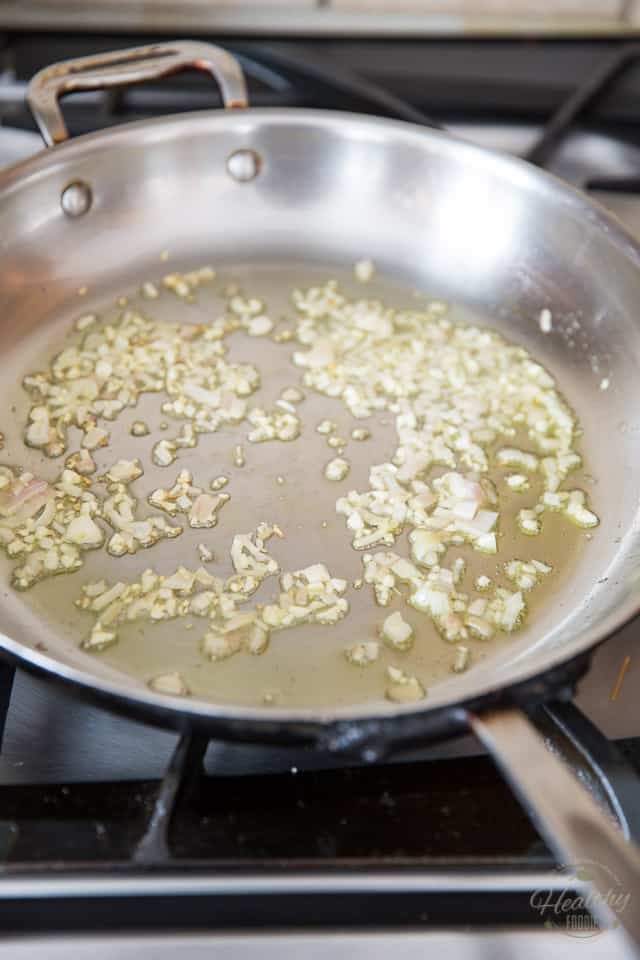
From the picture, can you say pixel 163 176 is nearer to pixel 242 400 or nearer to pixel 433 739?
pixel 242 400

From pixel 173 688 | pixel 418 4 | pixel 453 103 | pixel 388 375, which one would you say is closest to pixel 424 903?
pixel 173 688

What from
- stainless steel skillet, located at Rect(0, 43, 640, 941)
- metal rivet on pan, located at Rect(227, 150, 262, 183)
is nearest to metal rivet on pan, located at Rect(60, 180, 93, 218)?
stainless steel skillet, located at Rect(0, 43, 640, 941)

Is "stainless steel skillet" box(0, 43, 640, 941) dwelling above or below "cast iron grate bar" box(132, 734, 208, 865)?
above

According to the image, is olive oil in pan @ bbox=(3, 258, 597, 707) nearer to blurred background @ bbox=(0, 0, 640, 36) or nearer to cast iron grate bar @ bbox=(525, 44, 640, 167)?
cast iron grate bar @ bbox=(525, 44, 640, 167)

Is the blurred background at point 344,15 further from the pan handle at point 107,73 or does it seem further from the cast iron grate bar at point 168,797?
the cast iron grate bar at point 168,797

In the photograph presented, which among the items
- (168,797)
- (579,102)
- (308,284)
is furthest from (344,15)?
(168,797)

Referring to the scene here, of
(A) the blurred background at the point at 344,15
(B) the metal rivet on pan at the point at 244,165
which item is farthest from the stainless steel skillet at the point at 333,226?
(A) the blurred background at the point at 344,15
